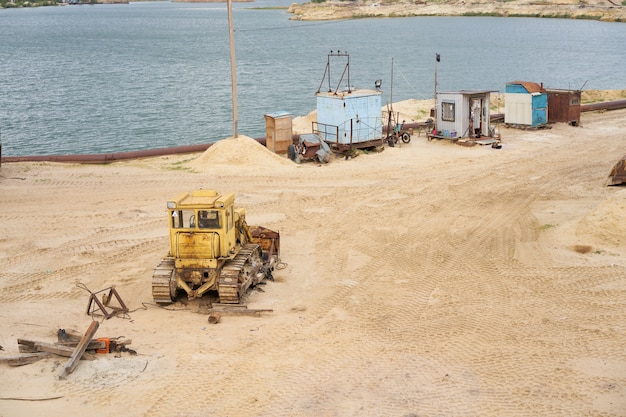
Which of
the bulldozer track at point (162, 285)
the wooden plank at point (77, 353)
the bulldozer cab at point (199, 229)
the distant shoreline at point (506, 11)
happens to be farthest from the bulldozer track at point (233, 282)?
the distant shoreline at point (506, 11)

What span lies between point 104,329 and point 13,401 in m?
3.44

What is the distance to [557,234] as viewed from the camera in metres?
23.5

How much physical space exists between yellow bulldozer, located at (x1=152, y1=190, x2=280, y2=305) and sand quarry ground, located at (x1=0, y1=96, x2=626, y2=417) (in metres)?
0.57

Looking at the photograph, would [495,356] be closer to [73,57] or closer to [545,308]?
[545,308]

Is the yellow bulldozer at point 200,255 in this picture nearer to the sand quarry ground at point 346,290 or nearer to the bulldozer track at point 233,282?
the bulldozer track at point 233,282

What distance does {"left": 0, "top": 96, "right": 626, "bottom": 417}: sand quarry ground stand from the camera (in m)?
14.0

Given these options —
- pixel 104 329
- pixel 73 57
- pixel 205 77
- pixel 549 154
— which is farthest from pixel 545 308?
pixel 73 57

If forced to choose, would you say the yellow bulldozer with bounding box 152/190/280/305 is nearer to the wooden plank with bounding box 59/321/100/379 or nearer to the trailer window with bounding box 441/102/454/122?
the wooden plank with bounding box 59/321/100/379

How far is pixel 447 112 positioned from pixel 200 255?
22323mm

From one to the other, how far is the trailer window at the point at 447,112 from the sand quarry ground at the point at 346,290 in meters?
3.90

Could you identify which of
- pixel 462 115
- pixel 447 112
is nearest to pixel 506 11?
pixel 447 112

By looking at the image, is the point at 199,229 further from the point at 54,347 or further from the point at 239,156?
the point at 239,156

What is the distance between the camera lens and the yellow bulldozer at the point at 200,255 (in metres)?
17.5

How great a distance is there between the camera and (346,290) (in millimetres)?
19438
